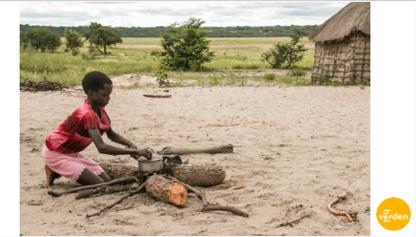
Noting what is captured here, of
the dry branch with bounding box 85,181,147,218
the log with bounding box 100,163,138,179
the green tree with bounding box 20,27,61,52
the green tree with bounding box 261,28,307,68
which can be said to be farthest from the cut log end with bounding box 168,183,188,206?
the green tree with bounding box 20,27,61,52

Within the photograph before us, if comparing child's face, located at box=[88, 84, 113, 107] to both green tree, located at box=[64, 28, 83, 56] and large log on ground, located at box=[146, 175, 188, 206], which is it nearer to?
large log on ground, located at box=[146, 175, 188, 206]

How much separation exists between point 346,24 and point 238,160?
35.1 ft

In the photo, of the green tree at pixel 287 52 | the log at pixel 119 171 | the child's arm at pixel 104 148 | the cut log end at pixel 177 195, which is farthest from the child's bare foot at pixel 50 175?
the green tree at pixel 287 52

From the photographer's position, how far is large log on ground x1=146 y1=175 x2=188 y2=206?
14.1 ft

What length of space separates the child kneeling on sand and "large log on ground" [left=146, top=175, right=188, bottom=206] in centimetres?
28

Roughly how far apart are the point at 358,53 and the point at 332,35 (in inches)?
47.8

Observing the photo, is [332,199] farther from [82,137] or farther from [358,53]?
[358,53]

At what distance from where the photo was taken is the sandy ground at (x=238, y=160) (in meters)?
3.91

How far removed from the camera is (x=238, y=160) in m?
6.01
